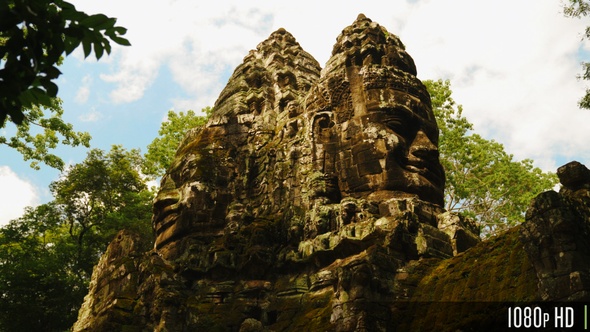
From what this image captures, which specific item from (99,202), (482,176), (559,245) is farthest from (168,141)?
(559,245)

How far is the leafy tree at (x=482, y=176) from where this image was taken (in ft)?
105

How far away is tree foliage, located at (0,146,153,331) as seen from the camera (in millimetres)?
27219

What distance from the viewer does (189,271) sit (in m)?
18.0

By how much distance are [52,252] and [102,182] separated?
5.59 meters

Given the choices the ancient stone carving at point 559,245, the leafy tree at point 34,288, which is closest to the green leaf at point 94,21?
the ancient stone carving at point 559,245

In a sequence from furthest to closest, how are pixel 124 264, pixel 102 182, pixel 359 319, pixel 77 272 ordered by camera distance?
pixel 102 182, pixel 77 272, pixel 124 264, pixel 359 319

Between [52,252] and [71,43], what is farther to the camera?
[52,252]

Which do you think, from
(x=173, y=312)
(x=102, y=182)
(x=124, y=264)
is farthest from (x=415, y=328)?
(x=102, y=182)

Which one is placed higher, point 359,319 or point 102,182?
point 102,182

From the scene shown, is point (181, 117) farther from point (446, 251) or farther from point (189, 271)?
point (446, 251)

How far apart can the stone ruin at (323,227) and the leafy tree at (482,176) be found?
1351 cm

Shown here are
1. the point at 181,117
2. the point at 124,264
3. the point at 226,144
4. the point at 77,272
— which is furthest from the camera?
the point at 181,117

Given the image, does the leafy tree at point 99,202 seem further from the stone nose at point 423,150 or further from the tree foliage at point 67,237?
the stone nose at point 423,150

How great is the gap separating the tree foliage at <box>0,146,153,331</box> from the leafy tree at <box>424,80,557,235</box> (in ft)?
61.8
